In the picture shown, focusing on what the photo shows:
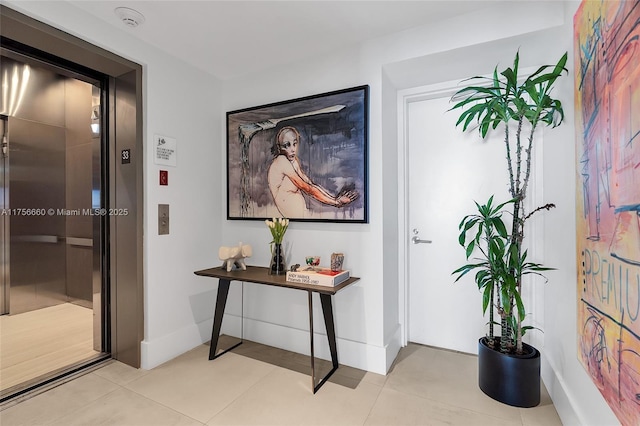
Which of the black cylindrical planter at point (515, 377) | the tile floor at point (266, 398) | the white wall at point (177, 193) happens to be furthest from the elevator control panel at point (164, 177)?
the black cylindrical planter at point (515, 377)

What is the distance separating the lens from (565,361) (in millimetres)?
1750

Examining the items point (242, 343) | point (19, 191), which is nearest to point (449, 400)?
point (242, 343)

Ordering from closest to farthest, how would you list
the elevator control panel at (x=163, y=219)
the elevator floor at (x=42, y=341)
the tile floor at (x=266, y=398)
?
1. the tile floor at (x=266, y=398)
2. the elevator floor at (x=42, y=341)
3. the elevator control panel at (x=163, y=219)

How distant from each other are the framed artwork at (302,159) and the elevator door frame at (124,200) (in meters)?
0.81

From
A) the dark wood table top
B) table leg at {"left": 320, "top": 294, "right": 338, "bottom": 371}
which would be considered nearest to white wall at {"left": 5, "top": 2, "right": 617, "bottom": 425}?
table leg at {"left": 320, "top": 294, "right": 338, "bottom": 371}

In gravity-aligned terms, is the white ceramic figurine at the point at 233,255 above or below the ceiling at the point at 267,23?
below

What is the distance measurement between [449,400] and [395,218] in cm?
130

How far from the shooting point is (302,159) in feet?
8.38

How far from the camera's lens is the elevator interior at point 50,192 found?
2.48 metres

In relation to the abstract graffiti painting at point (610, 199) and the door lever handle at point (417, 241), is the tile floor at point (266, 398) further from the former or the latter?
the door lever handle at point (417, 241)

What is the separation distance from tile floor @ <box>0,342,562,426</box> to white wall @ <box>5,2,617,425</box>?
0.19m

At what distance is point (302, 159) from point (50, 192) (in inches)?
86.2

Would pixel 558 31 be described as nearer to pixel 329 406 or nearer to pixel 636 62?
pixel 636 62

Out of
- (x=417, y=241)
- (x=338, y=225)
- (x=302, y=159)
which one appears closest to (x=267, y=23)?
(x=302, y=159)
